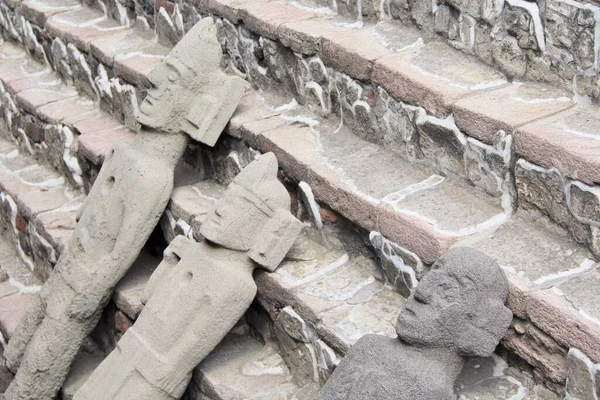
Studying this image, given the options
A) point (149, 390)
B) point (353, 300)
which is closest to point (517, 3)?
point (353, 300)

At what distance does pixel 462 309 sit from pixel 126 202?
60.6 inches

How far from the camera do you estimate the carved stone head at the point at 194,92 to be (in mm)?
3840

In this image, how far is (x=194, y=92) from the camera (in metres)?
3.89

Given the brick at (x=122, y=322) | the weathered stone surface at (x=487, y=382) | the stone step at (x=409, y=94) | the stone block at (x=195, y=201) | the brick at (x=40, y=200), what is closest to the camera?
the weathered stone surface at (x=487, y=382)

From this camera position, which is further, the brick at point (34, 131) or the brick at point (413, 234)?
the brick at point (34, 131)

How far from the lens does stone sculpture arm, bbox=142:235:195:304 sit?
11.6 feet

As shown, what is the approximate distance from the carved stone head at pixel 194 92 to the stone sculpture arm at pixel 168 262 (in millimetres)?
507

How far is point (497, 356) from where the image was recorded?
9.68ft

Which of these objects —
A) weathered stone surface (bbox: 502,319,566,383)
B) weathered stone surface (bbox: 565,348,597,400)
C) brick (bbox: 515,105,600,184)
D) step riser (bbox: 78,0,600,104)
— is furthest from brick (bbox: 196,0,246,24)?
weathered stone surface (bbox: 565,348,597,400)

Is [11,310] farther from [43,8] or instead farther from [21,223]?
[43,8]

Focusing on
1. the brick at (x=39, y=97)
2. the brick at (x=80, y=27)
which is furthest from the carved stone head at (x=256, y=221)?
the brick at (x=39, y=97)

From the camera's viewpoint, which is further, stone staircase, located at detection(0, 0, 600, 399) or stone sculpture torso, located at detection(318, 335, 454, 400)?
stone staircase, located at detection(0, 0, 600, 399)

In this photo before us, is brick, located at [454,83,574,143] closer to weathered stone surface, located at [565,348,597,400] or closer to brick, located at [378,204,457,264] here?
brick, located at [378,204,457,264]

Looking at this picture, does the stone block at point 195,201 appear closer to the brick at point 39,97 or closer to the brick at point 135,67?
the brick at point 135,67
